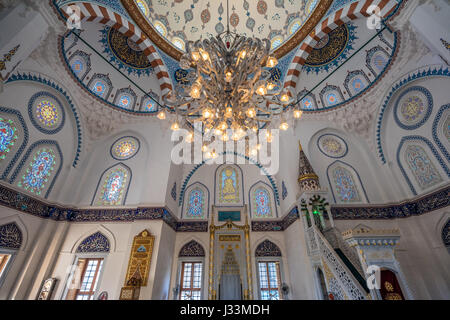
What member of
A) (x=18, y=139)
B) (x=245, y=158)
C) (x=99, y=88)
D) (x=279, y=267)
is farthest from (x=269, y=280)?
(x=99, y=88)

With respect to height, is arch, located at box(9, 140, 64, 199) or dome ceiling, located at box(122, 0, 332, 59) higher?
dome ceiling, located at box(122, 0, 332, 59)

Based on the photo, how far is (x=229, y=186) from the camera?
7680 millimetres

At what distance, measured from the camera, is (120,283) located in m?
4.90

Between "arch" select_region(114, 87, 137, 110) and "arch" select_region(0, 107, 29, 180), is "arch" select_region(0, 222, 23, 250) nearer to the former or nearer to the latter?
"arch" select_region(0, 107, 29, 180)

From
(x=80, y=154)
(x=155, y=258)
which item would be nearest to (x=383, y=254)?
(x=155, y=258)

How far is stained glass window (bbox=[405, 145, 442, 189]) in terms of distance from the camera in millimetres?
5262

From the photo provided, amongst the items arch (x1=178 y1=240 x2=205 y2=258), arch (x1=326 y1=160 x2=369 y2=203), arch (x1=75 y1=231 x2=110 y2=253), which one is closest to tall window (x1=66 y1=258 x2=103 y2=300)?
arch (x1=75 y1=231 x2=110 y2=253)

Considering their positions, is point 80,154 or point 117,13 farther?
point 80,154

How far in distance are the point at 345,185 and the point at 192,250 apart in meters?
5.49

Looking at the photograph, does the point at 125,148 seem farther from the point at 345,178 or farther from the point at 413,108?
the point at 413,108

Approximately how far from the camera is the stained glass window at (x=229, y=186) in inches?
293

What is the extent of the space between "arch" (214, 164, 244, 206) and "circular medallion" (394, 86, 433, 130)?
5.36 metres

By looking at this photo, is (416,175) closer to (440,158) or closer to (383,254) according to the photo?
(440,158)

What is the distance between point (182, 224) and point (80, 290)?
10.2ft
